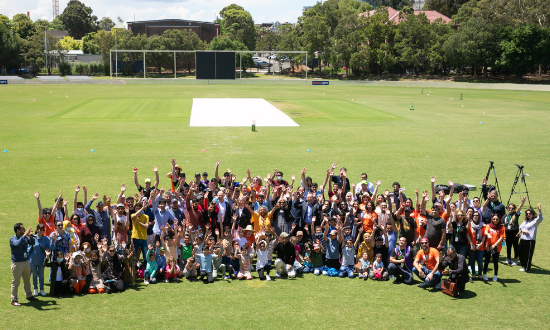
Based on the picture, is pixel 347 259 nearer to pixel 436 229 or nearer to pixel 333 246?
pixel 333 246

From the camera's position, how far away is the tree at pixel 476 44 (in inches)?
3105

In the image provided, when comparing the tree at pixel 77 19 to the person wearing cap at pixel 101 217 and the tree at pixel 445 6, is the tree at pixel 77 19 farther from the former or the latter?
the person wearing cap at pixel 101 217

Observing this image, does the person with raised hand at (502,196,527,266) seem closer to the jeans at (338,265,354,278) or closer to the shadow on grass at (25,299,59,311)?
the jeans at (338,265,354,278)

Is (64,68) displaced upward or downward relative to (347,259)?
upward

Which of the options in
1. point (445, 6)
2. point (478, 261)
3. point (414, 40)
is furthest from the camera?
point (445, 6)

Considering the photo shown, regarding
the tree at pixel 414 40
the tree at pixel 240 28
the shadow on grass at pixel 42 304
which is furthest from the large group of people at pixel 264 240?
the tree at pixel 240 28

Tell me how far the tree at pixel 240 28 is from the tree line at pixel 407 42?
15990 millimetres

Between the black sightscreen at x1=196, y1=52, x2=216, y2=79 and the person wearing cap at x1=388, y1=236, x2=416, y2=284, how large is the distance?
69.7m

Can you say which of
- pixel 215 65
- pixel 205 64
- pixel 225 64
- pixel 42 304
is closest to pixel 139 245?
pixel 42 304

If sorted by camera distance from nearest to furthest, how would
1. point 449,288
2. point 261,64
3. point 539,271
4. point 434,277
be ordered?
point 449,288 < point 434,277 < point 539,271 < point 261,64

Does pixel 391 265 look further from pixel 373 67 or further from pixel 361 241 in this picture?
pixel 373 67

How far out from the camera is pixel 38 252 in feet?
31.7

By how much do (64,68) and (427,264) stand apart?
4068 inches

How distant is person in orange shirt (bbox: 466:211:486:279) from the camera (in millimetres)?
10828
